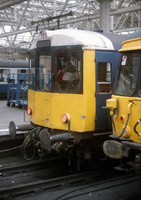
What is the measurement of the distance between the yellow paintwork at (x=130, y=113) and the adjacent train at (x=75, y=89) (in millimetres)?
1095

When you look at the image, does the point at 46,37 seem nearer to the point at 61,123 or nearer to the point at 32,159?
the point at 61,123

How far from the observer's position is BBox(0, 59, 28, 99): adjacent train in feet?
67.8

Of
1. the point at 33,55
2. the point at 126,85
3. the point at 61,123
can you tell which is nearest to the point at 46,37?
the point at 33,55

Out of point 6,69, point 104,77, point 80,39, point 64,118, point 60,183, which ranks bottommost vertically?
point 60,183

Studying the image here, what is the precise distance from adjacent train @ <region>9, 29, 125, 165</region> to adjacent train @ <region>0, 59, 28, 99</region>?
517 inches

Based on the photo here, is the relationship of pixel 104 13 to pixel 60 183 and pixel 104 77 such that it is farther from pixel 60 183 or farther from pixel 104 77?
pixel 60 183

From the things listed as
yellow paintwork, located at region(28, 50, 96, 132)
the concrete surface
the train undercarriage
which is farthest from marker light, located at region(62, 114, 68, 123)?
the concrete surface

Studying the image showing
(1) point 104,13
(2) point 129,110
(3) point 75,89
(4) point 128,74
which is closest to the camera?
(2) point 129,110

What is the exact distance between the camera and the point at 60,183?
7.21m

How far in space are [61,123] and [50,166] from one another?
1.95 metres

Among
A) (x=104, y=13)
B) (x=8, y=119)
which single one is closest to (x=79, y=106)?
(x=8, y=119)

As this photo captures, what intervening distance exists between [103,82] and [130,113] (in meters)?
1.84

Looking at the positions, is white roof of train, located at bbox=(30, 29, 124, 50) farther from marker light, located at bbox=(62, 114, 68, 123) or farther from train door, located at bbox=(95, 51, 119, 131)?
marker light, located at bbox=(62, 114, 68, 123)

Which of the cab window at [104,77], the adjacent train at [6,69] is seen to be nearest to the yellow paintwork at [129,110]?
the cab window at [104,77]
